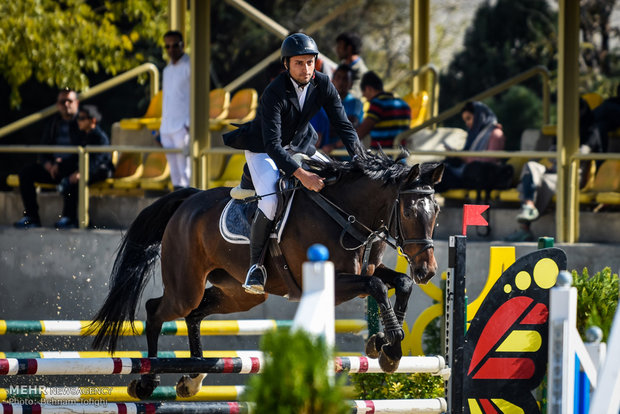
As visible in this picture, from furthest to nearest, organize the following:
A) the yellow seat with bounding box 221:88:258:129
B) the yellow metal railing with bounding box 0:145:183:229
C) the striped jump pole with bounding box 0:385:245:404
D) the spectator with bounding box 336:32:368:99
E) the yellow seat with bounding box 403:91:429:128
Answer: the yellow seat with bounding box 403:91:429:128 → the yellow seat with bounding box 221:88:258:129 → the spectator with bounding box 336:32:368:99 → the yellow metal railing with bounding box 0:145:183:229 → the striped jump pole with bounding box 0:385:245:404

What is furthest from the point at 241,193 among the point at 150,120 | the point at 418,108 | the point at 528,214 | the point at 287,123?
the point at 418,108

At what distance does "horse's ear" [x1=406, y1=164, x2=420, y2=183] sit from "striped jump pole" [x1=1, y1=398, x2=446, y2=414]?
1283 mm

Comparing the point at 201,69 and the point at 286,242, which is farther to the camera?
the point at 201,69

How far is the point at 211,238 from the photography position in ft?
23.6

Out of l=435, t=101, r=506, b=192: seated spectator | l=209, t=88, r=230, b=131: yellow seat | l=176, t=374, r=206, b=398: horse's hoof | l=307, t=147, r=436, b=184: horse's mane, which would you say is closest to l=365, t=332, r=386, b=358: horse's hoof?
l=307, t=147, r=436, b=184: horse's mane

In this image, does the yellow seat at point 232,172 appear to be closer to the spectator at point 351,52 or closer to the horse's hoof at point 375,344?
the spectator at point 351,52

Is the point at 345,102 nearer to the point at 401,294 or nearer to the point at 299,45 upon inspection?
the point at 299,45

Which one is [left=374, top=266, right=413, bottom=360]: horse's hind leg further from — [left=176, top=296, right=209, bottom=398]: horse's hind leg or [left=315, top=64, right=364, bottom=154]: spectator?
[left=315, top=64, right=364, bottom=154]: spectator

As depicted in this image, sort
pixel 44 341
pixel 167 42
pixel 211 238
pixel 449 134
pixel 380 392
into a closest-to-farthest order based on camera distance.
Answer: pixel 211 238, pixel 380 392, pixel 44 341, pixel 167 42, pixel 449 134

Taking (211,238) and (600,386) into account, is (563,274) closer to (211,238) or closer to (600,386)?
(600,386)

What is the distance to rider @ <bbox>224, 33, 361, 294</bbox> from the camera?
6414 millimetres

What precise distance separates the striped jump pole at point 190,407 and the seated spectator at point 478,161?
410cm

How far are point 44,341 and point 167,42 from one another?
317 cm

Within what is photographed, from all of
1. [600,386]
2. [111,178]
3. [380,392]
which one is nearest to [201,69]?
[111,178]
